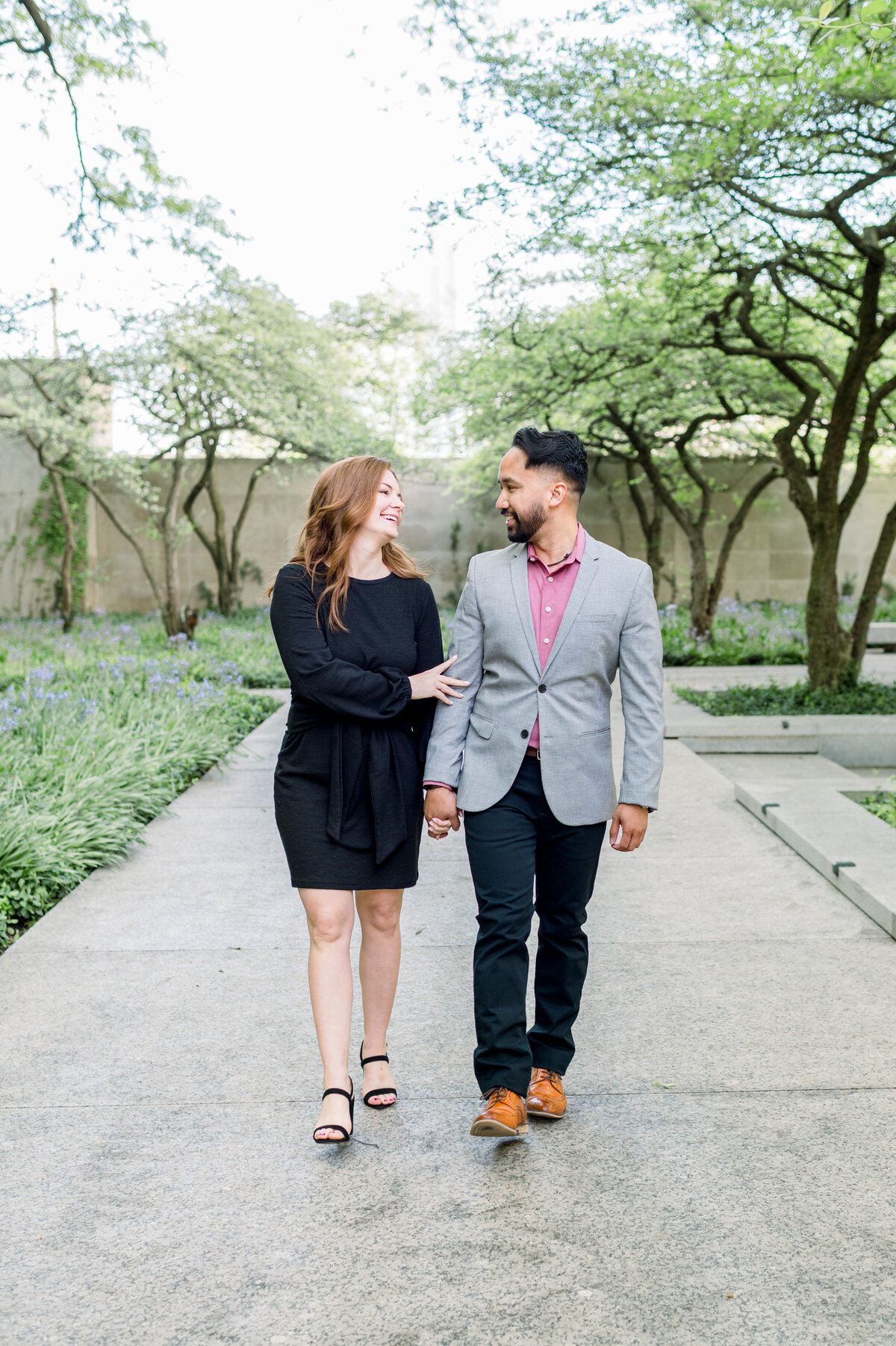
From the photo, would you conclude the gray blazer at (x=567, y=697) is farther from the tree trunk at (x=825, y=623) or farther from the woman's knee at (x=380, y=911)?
the tree trunk at (x=825, y=623)

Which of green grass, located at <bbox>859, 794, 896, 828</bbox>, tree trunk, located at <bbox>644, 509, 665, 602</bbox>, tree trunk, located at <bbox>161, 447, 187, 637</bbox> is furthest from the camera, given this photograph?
tree trunk, located at <bbox>644, 509, 665, 602</bbox>

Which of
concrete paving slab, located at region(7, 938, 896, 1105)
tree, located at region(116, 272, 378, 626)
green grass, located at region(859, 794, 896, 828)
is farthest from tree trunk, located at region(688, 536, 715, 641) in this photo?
concrete paving slab, located at region(7, 938, 896, 1105)

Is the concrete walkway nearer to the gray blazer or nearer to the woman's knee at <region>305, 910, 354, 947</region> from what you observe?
the woman's knee at <region>305, 910, 354, 947</region>

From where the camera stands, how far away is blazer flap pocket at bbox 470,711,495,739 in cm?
321

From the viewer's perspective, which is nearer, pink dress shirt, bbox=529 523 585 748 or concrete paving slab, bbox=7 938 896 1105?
pink dress shirt, bbox=529 523 585 748

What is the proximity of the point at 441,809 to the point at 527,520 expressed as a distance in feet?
2.60

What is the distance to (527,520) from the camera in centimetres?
320

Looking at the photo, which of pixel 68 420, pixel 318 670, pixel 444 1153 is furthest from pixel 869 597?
pixel 68 420

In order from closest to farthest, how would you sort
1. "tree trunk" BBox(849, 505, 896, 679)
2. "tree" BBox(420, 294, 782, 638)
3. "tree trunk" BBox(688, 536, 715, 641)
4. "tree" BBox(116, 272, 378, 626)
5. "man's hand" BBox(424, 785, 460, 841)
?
"man's hand" BBox(424, 785, 460, 841) < "tree trunk" BBox(849, 505, 896, 679) < "tree" BBox(420, 294, 782, 638) < "tree" BBox(116, 272, 378, 626) < "tree trunk" BBox(688, 536, 715, 641)

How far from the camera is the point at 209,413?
1719cm

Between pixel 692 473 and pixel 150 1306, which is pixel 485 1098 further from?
pixel 692 473

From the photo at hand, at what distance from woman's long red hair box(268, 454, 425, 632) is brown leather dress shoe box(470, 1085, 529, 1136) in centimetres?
127

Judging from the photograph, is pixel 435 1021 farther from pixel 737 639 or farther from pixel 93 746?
pixel 737 639

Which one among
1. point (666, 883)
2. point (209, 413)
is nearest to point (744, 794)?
point (666, 883)
